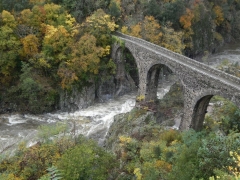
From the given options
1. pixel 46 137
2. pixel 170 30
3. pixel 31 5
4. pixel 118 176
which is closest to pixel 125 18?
pixel 170 30

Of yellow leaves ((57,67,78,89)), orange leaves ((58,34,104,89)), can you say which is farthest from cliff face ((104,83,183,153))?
orange leaves ((58,34,104,89))

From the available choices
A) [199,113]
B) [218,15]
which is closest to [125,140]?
[199,113]

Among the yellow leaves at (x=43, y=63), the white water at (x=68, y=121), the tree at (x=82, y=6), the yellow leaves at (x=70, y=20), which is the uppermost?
the tree at (x=82, y=6)

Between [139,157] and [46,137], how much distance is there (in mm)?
8273

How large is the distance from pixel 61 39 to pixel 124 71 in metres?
11.1

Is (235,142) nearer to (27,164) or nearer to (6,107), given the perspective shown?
(27,164)

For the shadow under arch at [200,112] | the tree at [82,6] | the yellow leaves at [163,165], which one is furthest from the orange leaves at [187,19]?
the yellow leaves at [163,165]

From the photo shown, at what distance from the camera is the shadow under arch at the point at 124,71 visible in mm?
42156

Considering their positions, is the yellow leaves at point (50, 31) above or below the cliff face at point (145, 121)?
above

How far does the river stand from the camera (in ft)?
104

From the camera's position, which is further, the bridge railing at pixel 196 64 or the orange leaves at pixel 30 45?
the orange leaves at pixel 30 45

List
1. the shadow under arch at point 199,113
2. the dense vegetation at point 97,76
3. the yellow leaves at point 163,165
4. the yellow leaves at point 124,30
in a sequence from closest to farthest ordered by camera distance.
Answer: the dense vegetation at point 97,76
the yellow leaves at point 163,165
the shadow under arch at point 199,113
the yellow leaves at point 124,30

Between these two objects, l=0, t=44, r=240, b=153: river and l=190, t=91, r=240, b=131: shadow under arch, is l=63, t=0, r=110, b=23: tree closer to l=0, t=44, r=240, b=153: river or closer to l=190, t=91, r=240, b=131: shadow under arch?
l=0, t=44, r=240, b=153: river

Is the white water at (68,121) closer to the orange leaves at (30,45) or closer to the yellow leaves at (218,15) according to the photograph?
the orange leaves at (30,45)
